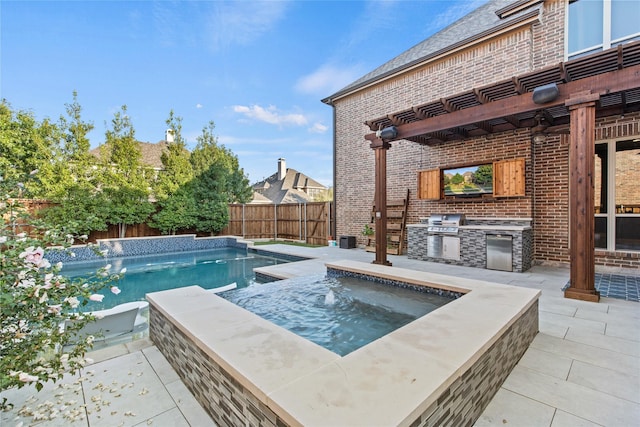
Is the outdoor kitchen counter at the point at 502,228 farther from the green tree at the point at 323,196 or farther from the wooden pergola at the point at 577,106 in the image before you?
the green tree at the point at 323,196

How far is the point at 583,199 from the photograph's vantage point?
4031mm

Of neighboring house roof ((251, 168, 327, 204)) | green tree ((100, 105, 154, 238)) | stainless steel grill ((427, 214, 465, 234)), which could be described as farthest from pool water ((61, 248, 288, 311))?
neighboring house roof ((251, 168, 327, 204))

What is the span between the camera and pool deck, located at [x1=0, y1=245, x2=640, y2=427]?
71.1 inches

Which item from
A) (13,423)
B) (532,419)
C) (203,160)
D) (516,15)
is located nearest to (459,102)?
(516,15)

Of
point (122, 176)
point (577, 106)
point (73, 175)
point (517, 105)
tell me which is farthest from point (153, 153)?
point (577, 106)

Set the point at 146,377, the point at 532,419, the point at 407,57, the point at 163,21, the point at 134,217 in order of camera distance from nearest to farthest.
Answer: the point at 532,419 → the point at 146,377 → the point at 163,21 → the point at 407,57 → the point at 134,217

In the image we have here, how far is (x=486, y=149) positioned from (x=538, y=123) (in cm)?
129

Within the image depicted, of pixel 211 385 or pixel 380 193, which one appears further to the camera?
pixel 380 193

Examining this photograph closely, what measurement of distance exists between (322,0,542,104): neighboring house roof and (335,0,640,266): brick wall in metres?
0.25

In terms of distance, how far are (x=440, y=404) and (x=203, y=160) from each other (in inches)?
532

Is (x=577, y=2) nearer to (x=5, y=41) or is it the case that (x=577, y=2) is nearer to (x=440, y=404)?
(x=440, y=404)

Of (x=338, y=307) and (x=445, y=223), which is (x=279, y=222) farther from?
(x=338, y=307)

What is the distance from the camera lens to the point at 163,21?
26.5 ft

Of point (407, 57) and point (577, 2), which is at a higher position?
point (407, 57)
